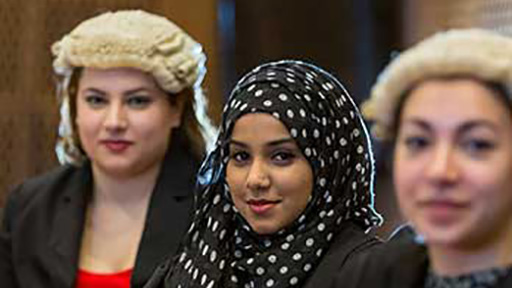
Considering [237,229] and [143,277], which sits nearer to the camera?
[237,229]

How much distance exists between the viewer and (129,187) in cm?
365

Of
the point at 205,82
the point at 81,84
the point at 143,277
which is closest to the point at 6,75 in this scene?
the point at 205,82

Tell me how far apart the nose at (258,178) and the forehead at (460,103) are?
765 millimetres

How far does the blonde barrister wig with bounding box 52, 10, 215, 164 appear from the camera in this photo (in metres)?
3.51

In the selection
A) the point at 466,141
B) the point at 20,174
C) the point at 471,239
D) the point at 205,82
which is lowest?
the point at 20,174

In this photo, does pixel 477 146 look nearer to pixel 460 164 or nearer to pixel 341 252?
pixel 460 164

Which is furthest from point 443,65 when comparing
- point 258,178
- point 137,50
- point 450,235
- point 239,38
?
point 239,38

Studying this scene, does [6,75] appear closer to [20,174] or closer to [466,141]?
[20,174]

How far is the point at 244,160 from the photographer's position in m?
2.97

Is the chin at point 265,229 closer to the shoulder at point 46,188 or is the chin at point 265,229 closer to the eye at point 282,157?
the eye at point 282,157

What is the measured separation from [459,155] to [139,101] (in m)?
1.57

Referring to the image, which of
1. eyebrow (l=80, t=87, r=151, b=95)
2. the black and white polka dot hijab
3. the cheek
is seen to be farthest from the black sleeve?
the cheek

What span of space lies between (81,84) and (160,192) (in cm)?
39

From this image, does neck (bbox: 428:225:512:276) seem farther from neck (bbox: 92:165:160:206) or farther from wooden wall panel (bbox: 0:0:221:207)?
wooden wall panel (bbox: 0:0:221:207)
